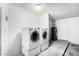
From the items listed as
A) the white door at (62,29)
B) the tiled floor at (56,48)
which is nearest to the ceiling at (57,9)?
the white door at (62,29)

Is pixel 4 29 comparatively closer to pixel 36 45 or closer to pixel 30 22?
pixel 30 22

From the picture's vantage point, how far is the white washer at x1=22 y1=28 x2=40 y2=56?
1327mm

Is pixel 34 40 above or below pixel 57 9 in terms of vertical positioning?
below

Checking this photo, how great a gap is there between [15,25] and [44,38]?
0.62 metres

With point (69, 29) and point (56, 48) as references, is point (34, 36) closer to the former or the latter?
point (56, 48)

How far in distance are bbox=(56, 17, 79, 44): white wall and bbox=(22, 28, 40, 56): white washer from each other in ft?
1.53

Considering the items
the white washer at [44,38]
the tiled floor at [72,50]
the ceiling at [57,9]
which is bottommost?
the tiled floor at [72,50]

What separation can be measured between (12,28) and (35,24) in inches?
17.4

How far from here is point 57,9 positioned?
54.8 inches

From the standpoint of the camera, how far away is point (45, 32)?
4.56 feet

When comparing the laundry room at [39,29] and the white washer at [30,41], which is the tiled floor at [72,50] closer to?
the laundry room at [39,29]

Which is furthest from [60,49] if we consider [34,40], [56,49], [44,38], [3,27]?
[3,27]

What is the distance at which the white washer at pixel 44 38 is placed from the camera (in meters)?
1.39

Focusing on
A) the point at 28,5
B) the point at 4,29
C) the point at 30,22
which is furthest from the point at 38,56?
the point at 28,5
